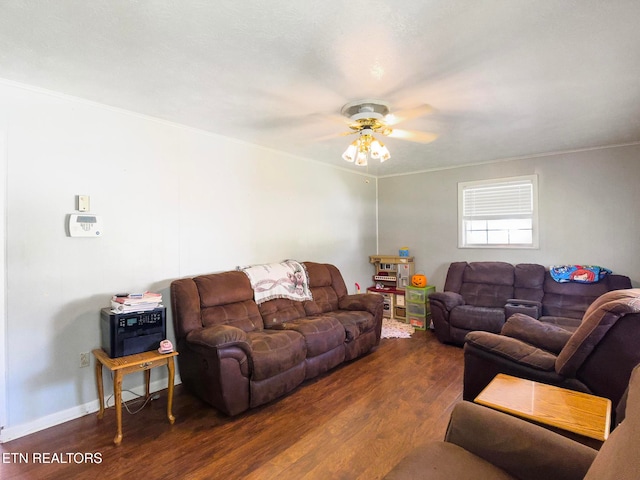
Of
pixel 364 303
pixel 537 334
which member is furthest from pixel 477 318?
pixel 537 334

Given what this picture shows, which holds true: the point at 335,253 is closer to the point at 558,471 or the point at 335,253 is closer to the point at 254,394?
the point at 254,394

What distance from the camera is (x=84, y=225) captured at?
2.64 m

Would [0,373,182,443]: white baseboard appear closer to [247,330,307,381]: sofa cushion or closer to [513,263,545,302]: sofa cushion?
[247,330,307,381]: sofa cushion

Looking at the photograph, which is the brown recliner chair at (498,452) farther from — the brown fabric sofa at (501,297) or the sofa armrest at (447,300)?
the sofa armrest at (447,300)

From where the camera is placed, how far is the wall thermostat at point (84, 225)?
8.48 ft

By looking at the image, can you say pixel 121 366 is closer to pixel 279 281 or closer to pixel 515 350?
pixel 279 281

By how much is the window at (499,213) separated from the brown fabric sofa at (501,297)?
1.33ft

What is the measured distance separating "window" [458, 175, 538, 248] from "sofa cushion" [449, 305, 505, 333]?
1.17m

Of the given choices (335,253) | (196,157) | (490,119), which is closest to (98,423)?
(196,157)

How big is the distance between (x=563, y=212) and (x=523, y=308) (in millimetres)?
1514

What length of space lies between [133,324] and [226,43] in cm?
202

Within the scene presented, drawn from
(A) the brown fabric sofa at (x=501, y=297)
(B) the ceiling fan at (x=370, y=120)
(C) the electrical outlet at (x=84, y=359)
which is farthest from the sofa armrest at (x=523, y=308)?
(C) the electrical outlet at (x=84, y=359)

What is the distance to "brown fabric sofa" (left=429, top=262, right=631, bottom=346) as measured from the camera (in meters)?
3.90

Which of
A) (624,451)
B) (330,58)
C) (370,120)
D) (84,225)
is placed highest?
(330,58)
